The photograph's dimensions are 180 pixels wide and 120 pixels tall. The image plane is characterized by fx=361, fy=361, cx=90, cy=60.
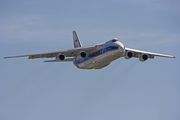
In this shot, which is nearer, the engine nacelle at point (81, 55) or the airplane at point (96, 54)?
the airplane at point (96, 54)

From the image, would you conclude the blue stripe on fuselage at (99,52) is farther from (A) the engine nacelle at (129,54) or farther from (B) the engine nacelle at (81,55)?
(A) the engine nacelle at (129,54)

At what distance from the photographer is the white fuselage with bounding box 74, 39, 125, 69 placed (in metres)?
34.2

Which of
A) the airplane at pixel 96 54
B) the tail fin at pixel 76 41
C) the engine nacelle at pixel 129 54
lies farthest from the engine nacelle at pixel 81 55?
the tail fin at pixel 76 41

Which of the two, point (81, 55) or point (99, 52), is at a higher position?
point (99, 52)

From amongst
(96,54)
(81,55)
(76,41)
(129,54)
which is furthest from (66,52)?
(76,41)

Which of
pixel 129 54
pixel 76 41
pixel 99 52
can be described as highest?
pixel 99 52

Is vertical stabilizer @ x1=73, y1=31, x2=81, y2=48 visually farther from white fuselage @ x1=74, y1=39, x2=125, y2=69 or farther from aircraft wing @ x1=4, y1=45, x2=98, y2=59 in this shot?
aircraft wing @ x1=4, y1=45, x2=98, y2=59

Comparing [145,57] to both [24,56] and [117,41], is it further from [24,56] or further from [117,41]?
[24,56]

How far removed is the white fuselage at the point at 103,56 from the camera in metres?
34.2

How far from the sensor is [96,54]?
3578 cm

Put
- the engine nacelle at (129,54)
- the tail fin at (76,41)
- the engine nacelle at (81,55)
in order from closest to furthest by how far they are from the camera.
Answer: the engine nacelle at (81,55)
the engine nacelle at (129,54)
the tail fin at (76,41)

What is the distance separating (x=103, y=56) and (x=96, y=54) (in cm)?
100

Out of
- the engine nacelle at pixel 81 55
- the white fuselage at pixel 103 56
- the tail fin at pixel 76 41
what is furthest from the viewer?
the tail fin at pixel 76 41

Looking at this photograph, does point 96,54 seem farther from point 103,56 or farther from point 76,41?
point 76,41
